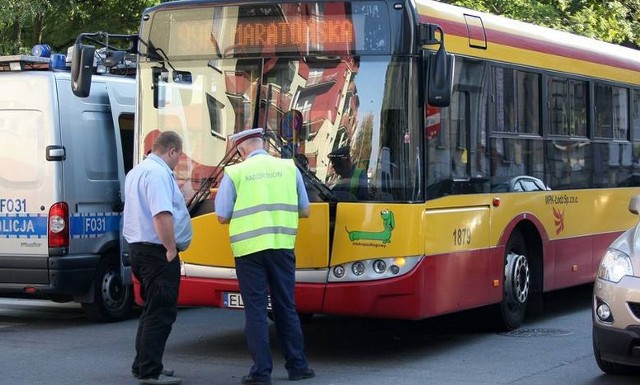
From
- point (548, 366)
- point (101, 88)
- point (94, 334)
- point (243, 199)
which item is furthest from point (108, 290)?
point (548, 366)

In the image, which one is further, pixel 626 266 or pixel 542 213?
pixel 542 213

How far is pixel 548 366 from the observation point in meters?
9.38

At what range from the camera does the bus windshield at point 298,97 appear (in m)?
9.36

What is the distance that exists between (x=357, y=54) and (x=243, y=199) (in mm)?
1614

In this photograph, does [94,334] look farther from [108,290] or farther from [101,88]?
[101,88]

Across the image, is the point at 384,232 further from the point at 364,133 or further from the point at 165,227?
the point at 165,227

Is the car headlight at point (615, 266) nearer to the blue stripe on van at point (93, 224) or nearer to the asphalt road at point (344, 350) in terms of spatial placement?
the asphalt road at point (344, 350)

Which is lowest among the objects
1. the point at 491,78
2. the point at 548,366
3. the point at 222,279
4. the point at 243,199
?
the point at 548,366

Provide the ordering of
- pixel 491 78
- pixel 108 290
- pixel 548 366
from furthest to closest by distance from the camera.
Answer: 1. pixel 108 290
2. pixel 491 78
3. pixel 548 366

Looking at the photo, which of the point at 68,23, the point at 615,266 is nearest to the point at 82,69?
the point at 615,266

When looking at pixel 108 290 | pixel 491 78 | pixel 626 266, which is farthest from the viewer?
pixel 108 290

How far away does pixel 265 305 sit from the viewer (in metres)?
8.64

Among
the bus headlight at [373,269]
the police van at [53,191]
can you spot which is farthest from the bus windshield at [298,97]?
the police van at [53,191]

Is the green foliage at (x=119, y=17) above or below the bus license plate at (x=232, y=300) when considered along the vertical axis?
above
